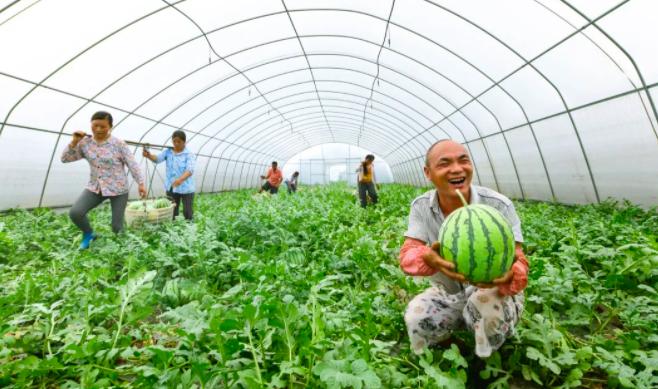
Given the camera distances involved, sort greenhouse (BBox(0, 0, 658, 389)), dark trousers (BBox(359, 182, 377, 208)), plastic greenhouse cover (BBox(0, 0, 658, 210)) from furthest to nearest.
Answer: dark trousers (BBox(359, 182, 377, 208)) < plastic greenhouse cover (BBox(0, 0, 658, 210)) < greenhouse (BBox(0, 0, 658, 389))

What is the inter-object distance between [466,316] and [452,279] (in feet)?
0.73

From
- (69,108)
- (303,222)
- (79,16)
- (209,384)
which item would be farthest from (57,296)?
(69,108)

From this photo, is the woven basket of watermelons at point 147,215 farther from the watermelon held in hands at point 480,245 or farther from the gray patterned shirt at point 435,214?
the watermelon held in hands at point 480,245

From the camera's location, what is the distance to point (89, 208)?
5.02 m

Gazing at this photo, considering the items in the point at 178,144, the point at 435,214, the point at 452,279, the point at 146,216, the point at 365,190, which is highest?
Result: the point at 178,144

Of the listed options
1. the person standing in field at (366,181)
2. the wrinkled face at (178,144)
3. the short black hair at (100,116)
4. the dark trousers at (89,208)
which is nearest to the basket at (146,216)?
the dark trousers at (89,208)

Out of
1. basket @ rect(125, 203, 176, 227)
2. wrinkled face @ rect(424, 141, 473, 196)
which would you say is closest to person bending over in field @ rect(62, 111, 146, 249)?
basket @ rect(125, 203, 176, 227)

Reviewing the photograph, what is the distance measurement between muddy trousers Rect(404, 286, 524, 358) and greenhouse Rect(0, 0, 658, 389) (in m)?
0.01

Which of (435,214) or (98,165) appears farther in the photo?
(98,165)

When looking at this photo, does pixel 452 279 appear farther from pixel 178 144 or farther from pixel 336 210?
pixel 178 144

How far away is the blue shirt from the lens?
6.54 meters

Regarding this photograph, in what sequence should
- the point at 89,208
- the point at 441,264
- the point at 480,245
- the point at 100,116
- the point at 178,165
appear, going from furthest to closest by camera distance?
the point at 178,165, the point at 89,208, the point at 100,116, the point at 441,264, the point at 480,245

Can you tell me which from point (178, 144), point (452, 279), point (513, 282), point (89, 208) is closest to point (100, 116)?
point (89, 208)

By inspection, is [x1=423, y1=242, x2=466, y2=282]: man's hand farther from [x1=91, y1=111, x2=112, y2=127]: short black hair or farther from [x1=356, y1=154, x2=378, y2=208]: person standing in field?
[x1=356, y1=154, x2=378, y2=208]: person standing in field
